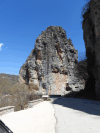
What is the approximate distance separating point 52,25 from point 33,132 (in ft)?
144

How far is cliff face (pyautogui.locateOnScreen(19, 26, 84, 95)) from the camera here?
3563cm

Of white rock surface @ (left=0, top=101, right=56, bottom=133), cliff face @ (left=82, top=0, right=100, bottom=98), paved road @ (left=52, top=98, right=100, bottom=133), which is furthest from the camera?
cliff face @ (left=82, top=0, right=100, bottom=98)

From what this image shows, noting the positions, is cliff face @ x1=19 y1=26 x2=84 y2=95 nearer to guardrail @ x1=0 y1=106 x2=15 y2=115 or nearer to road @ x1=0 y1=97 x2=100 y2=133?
guardrail @ x1=0 y1=106 x2=15 y2=115

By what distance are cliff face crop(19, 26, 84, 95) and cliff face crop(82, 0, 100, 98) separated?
50.9ft

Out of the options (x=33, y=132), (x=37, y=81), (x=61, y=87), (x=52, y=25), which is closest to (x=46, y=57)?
(x=37, y=81)

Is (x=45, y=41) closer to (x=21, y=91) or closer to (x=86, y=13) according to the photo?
(x=86, y=13)

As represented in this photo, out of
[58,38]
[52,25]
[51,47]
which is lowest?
[51,47]

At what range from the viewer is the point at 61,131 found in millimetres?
3295

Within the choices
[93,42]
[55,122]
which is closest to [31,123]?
[55,122]

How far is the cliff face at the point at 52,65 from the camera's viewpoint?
35628mm

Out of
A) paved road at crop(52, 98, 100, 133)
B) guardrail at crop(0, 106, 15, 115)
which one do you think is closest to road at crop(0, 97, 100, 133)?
paved road at crop(52, 98, 100, 133)

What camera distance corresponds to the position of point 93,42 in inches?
742

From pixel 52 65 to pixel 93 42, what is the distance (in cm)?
1966

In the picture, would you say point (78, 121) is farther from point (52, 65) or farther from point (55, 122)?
point (52, 65)
